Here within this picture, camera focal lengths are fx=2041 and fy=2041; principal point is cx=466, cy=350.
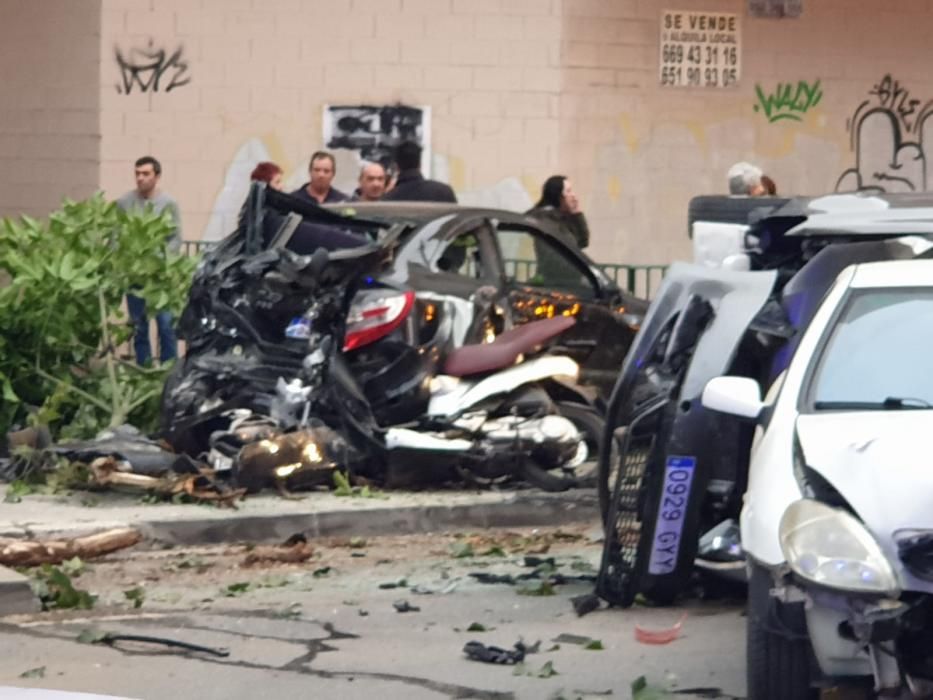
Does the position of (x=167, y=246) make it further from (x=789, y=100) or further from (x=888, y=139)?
(x=888, y=139)

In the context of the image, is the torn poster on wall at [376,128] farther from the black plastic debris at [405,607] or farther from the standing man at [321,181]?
the black plastic debris at [405,607]

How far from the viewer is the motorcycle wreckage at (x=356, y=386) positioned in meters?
11.2

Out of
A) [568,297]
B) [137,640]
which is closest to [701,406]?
[137,640]

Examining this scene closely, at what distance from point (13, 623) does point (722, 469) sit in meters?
2.95

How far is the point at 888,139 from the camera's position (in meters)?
20.0

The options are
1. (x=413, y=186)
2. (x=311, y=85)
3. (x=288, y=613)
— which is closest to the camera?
(x=288, y=613)

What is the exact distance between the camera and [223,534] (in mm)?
10367

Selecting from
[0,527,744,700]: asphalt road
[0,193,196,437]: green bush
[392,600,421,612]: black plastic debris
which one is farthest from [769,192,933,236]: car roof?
[0,193,196,437]: green bush

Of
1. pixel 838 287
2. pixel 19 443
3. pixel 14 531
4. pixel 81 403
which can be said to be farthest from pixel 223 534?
pixel 838 287

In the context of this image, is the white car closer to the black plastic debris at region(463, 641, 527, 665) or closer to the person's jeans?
the black plastic debris at region(463, 641, 527, 665)

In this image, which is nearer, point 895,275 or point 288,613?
point 895,275

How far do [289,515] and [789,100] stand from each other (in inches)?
405

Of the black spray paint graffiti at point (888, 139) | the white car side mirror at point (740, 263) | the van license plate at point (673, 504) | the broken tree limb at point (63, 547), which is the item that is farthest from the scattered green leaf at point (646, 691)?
the black spray paint graffiti at point (888, 139)

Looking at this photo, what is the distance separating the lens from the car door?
12219mm
